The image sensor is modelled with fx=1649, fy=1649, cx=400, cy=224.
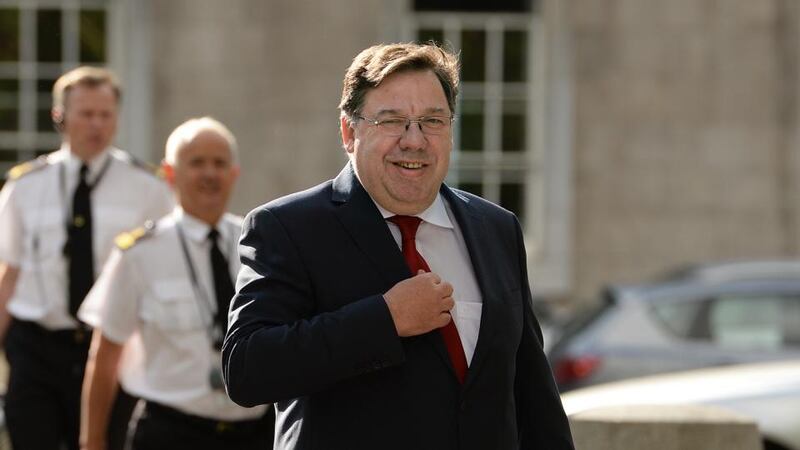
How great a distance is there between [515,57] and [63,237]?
1007 cm

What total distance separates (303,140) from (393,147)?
12320mm

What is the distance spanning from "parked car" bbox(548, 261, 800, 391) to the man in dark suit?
20.0 feet

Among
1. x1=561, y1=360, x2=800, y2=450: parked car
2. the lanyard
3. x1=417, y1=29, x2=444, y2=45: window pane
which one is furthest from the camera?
x1=417, y1=29, x2=444, y2=45: window pane

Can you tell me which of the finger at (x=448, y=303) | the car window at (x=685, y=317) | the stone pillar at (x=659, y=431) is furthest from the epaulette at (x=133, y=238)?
the car window at (x=685, y=317)

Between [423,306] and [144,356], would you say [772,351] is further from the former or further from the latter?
[423,306]

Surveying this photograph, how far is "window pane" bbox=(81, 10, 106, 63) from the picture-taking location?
51.8 feet

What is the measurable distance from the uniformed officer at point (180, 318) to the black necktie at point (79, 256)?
2.82 ft

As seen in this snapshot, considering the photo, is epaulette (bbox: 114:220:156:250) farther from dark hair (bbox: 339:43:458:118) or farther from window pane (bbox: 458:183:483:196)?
window pane (bbox: 458:183:483:196)

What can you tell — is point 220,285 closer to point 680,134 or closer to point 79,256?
point 79,256

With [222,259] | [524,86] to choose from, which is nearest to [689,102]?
[524,86]

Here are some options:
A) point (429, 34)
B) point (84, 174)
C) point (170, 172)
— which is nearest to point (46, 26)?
point (429, 34)

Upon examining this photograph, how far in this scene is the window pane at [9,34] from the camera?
15.7 m

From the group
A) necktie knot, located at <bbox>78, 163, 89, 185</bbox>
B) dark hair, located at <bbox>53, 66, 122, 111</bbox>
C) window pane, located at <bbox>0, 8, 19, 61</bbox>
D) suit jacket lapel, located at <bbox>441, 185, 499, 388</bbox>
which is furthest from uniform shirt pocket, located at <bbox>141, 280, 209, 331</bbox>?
window pane, located at <bbox>0, 8, 19, 61</bbox>

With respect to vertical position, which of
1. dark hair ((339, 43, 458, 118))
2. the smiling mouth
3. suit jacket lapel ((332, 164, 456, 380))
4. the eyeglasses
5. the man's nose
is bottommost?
suit jacket lapel ((332, 164, 456, 380))
